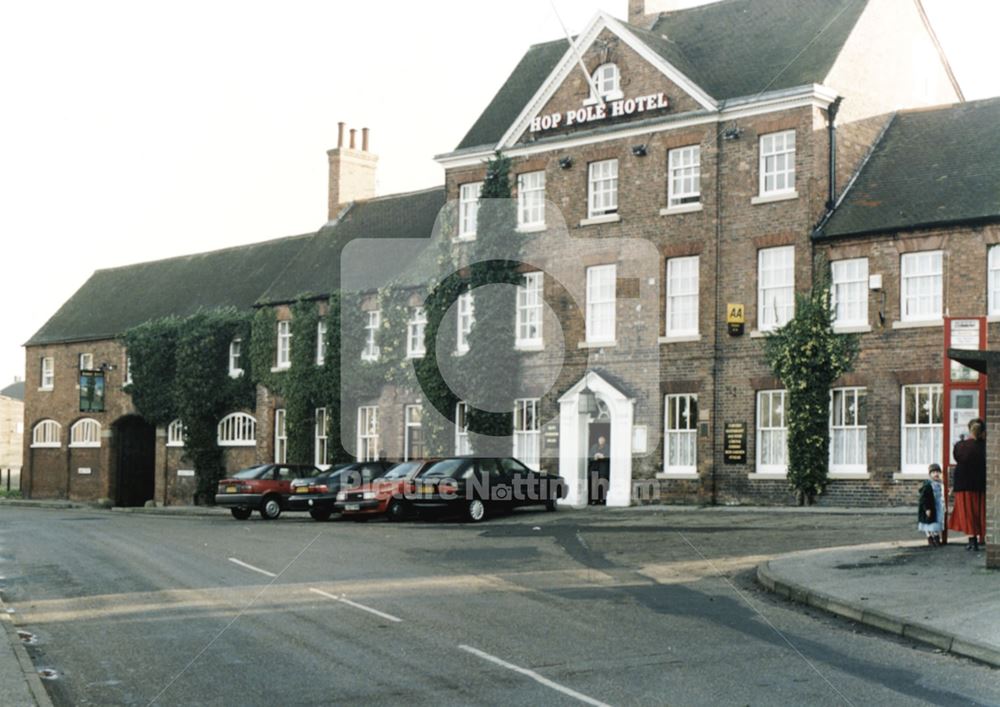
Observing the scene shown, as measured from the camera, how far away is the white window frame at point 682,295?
35.1 metres

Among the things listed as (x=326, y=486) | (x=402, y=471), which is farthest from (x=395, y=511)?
(x=326, y=486)

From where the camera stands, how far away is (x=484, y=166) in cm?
4012

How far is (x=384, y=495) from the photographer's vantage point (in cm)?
3155

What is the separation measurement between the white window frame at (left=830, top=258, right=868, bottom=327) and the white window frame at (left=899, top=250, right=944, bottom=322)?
1056mm

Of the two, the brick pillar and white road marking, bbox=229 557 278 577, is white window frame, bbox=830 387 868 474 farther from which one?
white road marking, bbox=229 557 278 577

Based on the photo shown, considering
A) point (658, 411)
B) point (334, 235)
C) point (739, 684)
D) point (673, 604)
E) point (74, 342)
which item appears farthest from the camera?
point (74, 342)

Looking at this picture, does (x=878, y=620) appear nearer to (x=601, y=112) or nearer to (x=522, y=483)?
(x=522, y=483)

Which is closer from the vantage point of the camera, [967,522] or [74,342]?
[967,522]

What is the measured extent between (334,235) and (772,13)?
20573 millimetres

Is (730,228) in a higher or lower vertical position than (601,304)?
higher

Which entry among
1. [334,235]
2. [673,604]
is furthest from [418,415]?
[673,604]

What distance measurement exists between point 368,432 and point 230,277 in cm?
1580

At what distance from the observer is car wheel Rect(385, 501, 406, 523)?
31609 mm

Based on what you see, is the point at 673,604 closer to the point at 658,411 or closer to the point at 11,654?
the point at 11,654
